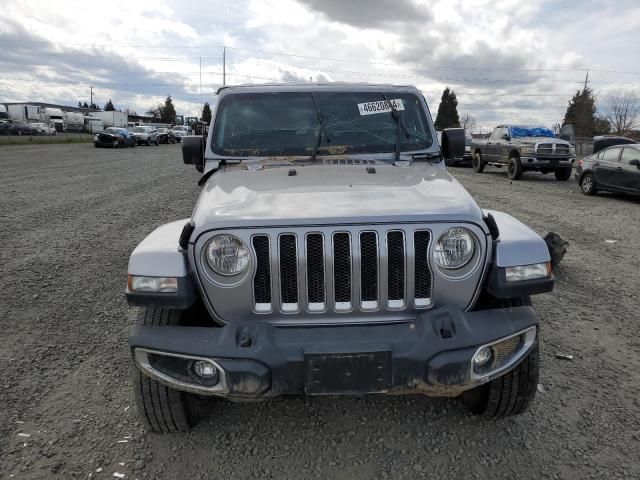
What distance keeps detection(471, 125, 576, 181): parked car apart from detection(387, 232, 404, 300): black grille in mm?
15790

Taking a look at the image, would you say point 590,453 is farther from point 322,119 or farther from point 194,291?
point 322,119

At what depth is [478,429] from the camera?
2.77 meters

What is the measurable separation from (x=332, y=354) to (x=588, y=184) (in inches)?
536

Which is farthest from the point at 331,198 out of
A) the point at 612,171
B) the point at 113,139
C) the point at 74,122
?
the point at 74,122

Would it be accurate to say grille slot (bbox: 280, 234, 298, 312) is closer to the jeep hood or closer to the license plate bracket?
the jeep hood

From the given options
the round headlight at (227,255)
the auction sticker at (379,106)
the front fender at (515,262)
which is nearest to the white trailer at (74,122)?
the auction sticker at (379,106)

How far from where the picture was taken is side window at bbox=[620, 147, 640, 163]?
11717mm

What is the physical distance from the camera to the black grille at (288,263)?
7.49 ft

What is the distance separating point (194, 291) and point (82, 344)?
6.53ft

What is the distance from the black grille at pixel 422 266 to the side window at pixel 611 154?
12421 millimetres

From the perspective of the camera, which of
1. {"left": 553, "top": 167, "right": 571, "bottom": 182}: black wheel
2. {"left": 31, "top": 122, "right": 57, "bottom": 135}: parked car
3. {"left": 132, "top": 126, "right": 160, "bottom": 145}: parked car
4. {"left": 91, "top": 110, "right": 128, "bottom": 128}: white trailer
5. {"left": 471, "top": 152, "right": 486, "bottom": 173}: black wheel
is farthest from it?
{"left": 91, "top": 110, "right": 128, "bottom": 128}: white trailer

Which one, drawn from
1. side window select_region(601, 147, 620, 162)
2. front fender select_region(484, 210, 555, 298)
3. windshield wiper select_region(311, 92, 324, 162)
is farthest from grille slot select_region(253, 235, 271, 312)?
side window select_region(601, 147, 620, 162)

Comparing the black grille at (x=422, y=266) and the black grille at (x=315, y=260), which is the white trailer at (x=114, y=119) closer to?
the black grille at (x=315, y=260)

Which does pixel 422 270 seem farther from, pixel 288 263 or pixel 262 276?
pixel 262 276
